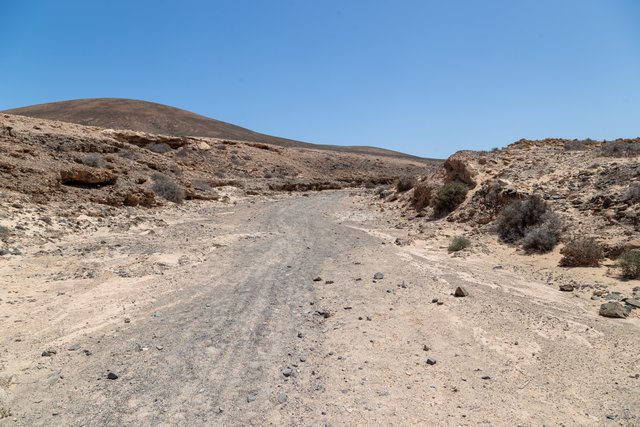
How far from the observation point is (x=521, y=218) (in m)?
11.2

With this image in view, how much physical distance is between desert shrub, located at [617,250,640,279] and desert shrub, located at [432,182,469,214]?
25.2ft

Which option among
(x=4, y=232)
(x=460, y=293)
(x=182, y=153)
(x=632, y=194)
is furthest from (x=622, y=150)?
Result: (x=182, y=153)

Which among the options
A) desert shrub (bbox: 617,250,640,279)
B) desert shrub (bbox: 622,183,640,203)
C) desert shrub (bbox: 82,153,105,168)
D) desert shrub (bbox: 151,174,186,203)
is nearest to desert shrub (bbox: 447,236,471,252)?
desert shrub (bbox: 617,250,640,279)

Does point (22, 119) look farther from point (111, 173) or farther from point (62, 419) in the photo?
point (62, 419)

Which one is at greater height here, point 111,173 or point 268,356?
point 111,173

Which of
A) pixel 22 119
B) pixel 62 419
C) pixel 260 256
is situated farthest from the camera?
pixel 22 119

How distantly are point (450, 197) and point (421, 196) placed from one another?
3016 mm

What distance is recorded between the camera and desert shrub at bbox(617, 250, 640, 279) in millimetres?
7480

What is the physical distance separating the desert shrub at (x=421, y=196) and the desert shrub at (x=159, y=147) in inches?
736

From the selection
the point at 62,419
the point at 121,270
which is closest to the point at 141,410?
the point at 62,419

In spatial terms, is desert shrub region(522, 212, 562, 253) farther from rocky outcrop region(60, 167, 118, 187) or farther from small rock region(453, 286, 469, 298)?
rocky outcrop region(60, 167, 118, 187)

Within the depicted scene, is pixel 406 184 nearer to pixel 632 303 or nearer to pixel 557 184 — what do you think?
pixel 557 184

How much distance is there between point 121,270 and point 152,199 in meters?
9.47

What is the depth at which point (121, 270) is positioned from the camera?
824 centimetres
